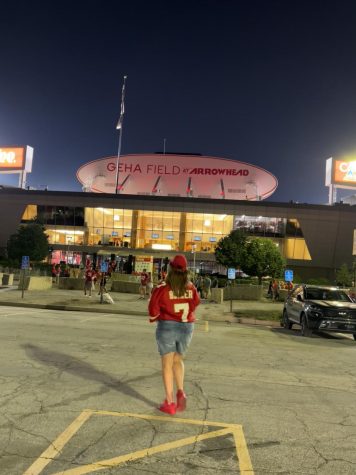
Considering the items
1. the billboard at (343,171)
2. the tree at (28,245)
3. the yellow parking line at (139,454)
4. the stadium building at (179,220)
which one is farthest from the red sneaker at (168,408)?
the billboard at (343,171)

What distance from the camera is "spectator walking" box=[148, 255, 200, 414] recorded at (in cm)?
493

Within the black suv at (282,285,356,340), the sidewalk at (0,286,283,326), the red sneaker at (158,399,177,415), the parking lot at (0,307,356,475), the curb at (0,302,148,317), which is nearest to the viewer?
the parking lot at (0,307,356,475)

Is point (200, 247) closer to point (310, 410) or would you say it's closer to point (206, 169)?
point (206, 169)

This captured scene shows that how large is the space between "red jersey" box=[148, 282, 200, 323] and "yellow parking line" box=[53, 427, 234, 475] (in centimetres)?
128

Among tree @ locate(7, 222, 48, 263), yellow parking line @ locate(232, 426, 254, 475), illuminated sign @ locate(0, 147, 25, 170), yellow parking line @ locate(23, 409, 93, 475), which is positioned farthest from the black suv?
illuminated sign @ locate(0, 147, 25, 170)

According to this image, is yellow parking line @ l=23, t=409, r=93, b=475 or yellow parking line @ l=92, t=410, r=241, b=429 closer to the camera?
yellow parking line @ l=23, t=409, r=93, b=475

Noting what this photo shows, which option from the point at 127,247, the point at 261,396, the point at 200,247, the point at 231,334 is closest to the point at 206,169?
the point at 200,247

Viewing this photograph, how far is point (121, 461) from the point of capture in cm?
356

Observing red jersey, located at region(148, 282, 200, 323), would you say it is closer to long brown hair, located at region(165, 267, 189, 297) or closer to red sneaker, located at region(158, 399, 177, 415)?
long brown hair, located at region(165, 267, 189, 297)

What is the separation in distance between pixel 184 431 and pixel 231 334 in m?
8.12

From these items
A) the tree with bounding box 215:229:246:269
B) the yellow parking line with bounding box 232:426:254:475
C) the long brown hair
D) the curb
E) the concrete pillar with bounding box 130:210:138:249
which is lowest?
the curb

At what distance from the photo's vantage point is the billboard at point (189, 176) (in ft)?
222

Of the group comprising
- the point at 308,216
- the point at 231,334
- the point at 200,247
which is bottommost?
the point at 231,334

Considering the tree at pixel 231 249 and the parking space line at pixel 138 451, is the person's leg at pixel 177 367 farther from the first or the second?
the tree at pixel 231 249
